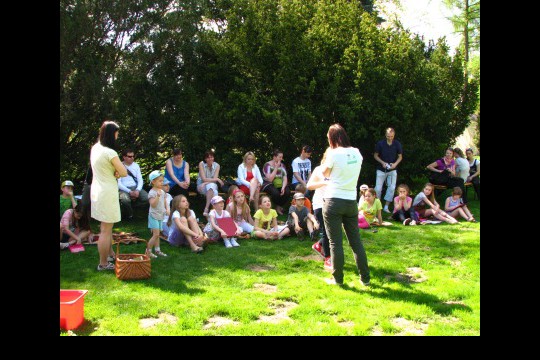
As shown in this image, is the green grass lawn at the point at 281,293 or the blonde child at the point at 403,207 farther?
the blonde child at the point at 403,207

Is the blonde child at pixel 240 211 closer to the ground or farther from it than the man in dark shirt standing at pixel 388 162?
closer to the ground

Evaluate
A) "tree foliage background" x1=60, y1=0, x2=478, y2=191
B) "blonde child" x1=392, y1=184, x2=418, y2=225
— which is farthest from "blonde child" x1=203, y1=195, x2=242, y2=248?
"blonde child" x1=392, y1=184, x2=418, y2=225

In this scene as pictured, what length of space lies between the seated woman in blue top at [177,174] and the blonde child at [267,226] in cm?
165

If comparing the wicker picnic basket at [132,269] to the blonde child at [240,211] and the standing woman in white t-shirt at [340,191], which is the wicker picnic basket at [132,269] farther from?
the blonde child at [240,211]

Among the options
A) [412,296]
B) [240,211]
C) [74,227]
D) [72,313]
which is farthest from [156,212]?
[412,296]

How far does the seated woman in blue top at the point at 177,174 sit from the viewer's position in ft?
31.2

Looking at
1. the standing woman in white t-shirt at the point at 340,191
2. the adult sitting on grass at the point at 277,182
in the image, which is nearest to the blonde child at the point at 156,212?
the standing woman in white t-shirt at the point at 340,191

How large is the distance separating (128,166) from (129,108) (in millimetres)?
1438

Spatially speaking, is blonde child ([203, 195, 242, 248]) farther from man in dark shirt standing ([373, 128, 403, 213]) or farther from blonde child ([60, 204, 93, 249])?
man in dark shirt standing ([373, 128, 403, 213])

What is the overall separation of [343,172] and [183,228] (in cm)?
307

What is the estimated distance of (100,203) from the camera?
6.11m

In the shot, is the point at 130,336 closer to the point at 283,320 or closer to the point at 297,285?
the point at 283,320

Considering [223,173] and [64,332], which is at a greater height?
[223,173]
